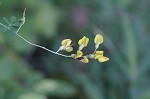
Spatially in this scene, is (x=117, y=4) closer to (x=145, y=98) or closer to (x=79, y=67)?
(x=79, y=67)

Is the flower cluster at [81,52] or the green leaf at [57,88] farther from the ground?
the green leaf at [57,88]

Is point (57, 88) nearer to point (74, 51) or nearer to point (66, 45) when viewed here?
point (74, 51)

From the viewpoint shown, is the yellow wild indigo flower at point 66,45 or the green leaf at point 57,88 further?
the green leaf at point 57,88

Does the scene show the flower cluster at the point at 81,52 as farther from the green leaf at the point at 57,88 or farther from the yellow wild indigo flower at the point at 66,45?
the green leaf at the point at 57,88

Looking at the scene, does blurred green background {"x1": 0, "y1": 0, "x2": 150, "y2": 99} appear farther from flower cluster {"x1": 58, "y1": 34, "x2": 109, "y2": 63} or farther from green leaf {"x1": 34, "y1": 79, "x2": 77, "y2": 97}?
flower cluster {"x1": 58, "y1": 34, "x2": 109, "y2": 63}

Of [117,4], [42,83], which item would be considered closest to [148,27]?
[117,4]

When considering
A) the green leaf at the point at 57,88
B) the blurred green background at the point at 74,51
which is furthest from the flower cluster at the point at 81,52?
the green leaf at the point at 57,88

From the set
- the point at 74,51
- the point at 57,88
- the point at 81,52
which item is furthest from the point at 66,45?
the point at 74,51

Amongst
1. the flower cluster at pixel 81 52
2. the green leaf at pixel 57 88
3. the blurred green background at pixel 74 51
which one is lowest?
the flower cluster at pixel 81 52

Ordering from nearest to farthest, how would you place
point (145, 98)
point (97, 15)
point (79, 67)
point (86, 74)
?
point (145, 98), point (86, 74), point (79, 67), point (97, 15)
